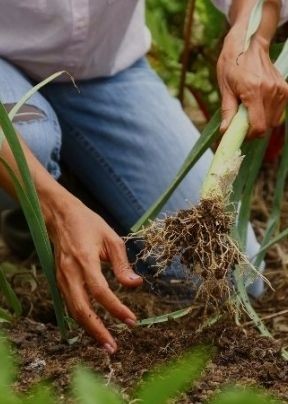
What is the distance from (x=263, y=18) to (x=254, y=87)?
166mm

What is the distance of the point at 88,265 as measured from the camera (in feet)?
3.41

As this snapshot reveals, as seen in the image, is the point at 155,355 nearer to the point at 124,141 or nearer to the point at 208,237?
the point at 208,237

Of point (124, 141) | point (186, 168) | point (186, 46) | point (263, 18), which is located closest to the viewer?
point (186, 168)

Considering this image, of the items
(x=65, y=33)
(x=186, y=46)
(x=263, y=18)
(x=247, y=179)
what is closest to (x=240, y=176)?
(x=247, y=179)

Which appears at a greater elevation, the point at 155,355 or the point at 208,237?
the point at 208,237

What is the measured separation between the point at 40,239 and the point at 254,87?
1.19 ft

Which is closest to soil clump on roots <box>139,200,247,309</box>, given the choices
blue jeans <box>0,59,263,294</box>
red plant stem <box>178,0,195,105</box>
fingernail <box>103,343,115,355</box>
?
fingernail <box>103,343,115,355</box>

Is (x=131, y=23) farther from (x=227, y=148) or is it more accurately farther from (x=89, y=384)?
(x=89, y=384)

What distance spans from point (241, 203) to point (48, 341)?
0.35 m

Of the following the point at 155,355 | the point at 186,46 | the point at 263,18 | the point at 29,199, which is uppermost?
the point at 263,18

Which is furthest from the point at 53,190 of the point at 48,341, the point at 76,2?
the point at 76,2

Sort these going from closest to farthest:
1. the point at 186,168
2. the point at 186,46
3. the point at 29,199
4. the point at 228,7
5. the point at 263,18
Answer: the point at 29,199, the point at 186,168, the point at 263,18, the point at 228,7, the point at 186,46

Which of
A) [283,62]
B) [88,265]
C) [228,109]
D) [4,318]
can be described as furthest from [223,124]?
[4,318]

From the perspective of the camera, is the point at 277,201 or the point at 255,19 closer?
the point at 255,19
